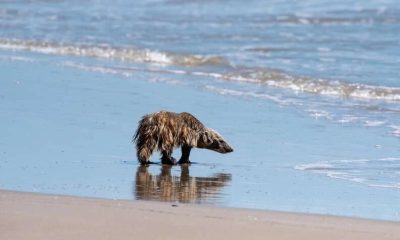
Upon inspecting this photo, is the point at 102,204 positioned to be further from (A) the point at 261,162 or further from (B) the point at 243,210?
(A) the point at 261,162

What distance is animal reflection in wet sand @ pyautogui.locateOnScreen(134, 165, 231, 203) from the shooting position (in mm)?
8250

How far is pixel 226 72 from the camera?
17750 millimetres

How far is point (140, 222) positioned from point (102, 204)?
66cm

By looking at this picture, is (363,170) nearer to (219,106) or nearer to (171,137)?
(171,137)

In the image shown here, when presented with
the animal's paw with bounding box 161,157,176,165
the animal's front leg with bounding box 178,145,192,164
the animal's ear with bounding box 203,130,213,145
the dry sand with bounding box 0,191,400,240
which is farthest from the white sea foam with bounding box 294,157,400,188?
the dry sand with bounding box 0,191,400,240

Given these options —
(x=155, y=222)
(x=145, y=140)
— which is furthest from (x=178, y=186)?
(x=155, y=222)

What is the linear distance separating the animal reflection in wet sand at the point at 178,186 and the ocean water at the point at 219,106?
22 millimetres

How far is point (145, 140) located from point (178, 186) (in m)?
1.35

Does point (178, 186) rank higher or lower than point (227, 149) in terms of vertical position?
lower

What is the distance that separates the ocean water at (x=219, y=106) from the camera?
345 inches

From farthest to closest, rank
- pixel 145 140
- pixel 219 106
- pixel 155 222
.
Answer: pixel 219 106 → pixel 145 140 → pixel 155 222

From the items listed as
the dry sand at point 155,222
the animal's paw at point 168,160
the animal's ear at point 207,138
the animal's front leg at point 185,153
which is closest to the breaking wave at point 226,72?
the animal's ear at point 207,138

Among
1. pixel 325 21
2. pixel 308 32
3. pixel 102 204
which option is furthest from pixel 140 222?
pixel 325 21

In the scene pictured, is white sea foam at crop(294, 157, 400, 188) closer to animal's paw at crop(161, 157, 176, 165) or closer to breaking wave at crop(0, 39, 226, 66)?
animal's paw at crop(161, 157, 176, 165)
